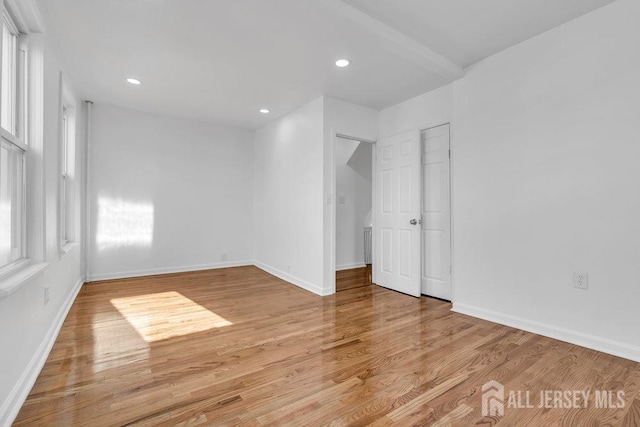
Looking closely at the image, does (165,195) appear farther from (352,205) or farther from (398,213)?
(398,213)

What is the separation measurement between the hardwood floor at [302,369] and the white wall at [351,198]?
7.19 ft

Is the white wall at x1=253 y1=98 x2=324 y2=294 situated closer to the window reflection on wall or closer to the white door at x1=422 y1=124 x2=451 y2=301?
the white door at x1=422 y1=124 x2=451 y2=301

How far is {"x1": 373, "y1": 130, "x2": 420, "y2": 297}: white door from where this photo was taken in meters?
3.64

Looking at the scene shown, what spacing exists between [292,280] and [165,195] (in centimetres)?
250

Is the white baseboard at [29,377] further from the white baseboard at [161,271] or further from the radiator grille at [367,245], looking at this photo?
the radiator grille at [367,245]

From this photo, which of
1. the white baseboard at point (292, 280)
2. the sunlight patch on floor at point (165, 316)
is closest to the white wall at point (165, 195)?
the white baseboard at point (292, 280)

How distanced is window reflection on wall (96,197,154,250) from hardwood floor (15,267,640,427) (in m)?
1.46

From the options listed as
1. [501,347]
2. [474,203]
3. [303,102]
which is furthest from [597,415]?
[303,102]

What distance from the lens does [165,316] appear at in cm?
293

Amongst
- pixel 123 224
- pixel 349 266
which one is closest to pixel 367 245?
pixel 349 266

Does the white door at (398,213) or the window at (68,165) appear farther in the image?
the white door at (398,213)

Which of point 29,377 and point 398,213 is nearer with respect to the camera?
point 29,377

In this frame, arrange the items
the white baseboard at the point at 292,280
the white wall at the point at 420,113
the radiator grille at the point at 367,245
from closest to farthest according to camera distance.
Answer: the white wall at the point at 420,113 → the white baseboard at the point at 292,280 → the radiator grille at the point at 367,245

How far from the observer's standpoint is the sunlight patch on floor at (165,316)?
8.46ft
